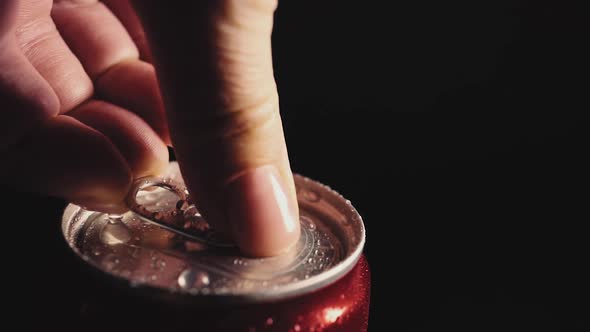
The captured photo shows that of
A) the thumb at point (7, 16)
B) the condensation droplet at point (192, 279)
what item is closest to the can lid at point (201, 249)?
the condensation droplet at point (192, 279)

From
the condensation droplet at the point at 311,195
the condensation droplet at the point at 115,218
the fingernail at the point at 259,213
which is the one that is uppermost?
the fingernail at the point at 259,213

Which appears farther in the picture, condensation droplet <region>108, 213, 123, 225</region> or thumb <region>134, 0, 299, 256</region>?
condensation droplet <region>108, 213, 123, 225</region>

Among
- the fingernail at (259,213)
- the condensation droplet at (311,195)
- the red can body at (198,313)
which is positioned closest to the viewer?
the red can body at (198,313)

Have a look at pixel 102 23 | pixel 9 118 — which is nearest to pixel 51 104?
pixel 9 118

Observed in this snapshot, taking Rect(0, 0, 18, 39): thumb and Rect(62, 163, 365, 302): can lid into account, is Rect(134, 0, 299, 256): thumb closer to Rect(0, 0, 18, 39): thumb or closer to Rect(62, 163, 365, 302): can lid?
Rect(62, 163, 365, 302): can lid

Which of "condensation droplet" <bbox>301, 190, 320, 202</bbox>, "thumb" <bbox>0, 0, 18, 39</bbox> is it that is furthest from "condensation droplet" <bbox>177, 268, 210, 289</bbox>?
"thumb" <bbox>0, 0, 18, 39</bbox>

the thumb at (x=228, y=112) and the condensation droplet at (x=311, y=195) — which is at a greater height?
the thumb at (x=228, y=112)

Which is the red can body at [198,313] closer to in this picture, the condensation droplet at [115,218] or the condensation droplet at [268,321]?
the condensation droplet at [268,321]

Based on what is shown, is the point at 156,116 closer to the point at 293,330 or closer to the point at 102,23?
the point at 102,23
